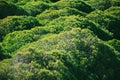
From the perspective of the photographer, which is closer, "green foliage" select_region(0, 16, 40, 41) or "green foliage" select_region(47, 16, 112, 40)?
"green foliage" select_region(47, 16, 112, 40)

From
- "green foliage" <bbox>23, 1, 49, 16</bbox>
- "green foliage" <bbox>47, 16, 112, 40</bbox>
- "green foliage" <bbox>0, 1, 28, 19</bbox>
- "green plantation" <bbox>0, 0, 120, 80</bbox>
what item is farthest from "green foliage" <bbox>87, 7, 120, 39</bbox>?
"green foliage" <bbox>0, 1, 28, 19</bbox>

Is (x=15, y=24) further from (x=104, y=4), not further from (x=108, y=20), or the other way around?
(x=104, y=4)

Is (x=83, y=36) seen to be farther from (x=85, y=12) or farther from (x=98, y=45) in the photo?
(x=85, y=12)

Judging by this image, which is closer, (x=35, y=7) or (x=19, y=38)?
(x=19, y=38)

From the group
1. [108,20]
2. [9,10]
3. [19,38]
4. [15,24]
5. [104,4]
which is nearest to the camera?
[19,38]

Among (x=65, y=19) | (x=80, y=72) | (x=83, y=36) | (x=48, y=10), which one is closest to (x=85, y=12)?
(x=48, y=10)

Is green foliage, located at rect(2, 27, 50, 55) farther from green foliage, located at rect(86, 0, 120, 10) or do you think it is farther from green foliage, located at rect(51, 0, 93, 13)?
green foliage, located at rect(86, 0, 120, 10)

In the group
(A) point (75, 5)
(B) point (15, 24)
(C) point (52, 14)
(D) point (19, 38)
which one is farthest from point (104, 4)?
(D) point (19, 38)
